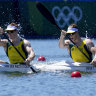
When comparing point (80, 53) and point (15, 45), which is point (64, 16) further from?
point (15, 45)

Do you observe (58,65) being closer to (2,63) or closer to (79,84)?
(2,63)

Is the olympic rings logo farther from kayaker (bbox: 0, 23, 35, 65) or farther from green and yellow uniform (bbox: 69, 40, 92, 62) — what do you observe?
kayaker (bbox: 0, 23, 35, 65)

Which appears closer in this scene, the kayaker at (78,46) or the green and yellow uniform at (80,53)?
the kayaker at (78,46)

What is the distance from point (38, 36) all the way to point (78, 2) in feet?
15.6

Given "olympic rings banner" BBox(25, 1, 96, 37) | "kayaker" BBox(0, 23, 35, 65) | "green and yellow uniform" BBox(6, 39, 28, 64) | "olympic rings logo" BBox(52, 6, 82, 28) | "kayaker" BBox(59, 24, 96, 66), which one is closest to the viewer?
"kayaker" BBox(0, 23, 35, 65)

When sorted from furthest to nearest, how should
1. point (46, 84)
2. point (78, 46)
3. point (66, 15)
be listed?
point (66, 15), point (78, 46), point (46, 84)

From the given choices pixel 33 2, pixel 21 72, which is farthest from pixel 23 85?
pixel 33 2

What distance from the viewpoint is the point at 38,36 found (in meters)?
39.9

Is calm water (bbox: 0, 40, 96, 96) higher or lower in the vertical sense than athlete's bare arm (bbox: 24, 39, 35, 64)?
lower

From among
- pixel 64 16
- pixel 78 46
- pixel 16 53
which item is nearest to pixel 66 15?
pixel 64 16

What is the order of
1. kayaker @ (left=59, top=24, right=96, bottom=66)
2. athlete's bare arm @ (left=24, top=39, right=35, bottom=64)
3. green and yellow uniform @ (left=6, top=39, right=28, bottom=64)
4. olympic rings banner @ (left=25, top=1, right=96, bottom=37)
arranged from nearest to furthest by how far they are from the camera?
1. athlete's bare arm @ (left=24, top=39, right=35, bottom=64)
2. green and yellow uniform @ (left=6, top=39, right=28, bottom=64)
3. kayaker @ (left=59, top=24, right=96, bottom=66)
4. olympic rings banner @ (left=25, top=1, right=96, bottom=37)

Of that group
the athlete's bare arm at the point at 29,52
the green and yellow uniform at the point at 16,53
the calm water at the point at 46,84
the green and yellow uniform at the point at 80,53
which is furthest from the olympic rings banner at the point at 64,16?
the calm water at the point at 46,84

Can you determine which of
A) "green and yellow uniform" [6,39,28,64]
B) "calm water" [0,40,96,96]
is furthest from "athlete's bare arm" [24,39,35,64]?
"calm water" [0,40,96,96]

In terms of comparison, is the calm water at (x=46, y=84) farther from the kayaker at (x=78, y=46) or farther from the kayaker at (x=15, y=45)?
the kayaker at (x=78, y=46)
